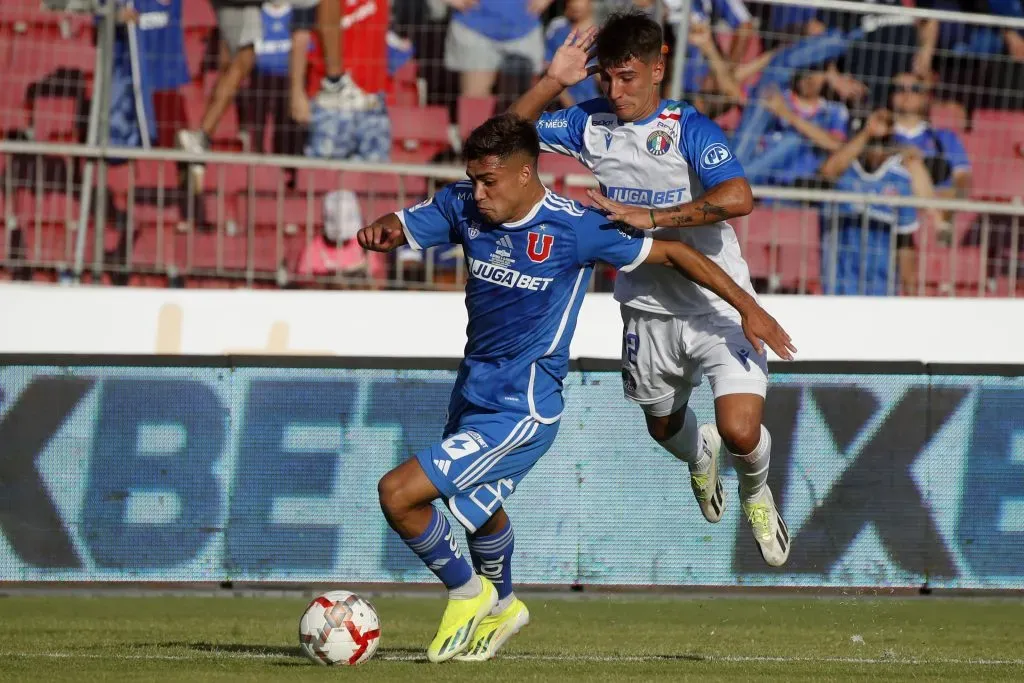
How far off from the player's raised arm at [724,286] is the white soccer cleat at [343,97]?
20.0 feet

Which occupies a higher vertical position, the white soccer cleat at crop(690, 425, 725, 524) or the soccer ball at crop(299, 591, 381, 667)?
the white soccer cleat at crop(690, 425, 725, 524)

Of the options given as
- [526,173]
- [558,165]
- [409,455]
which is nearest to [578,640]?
[409,455]

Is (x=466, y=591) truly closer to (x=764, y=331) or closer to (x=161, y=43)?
(x=764, y=331)

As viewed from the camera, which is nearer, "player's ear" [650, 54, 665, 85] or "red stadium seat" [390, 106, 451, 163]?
"player's ear" [650, 54, 665, 85]

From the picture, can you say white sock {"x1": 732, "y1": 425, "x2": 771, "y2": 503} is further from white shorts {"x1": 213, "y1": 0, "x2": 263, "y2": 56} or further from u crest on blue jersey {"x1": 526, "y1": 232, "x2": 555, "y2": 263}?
white shorts {"x1": 213, "y1": 0, "x2": 263, "y2": 56}

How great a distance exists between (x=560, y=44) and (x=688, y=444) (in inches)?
203

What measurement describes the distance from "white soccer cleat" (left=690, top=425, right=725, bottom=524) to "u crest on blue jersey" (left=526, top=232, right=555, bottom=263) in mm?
1979

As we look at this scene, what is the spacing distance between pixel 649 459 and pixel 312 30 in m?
4.97

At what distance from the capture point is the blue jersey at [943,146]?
42.0 feet

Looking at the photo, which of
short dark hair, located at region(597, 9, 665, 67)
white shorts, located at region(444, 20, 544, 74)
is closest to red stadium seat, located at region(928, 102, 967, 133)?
white shorts, located at region(444, 20, 544, 74)

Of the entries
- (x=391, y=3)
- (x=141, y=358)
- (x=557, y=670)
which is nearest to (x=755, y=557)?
(x=557, y=670)

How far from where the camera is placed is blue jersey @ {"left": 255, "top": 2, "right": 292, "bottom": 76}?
12.7 m

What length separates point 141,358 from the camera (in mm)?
10094

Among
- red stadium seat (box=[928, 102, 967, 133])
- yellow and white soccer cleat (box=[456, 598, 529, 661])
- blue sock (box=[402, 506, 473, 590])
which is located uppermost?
red stadium seat (box=[928, 102, 967, 133])
